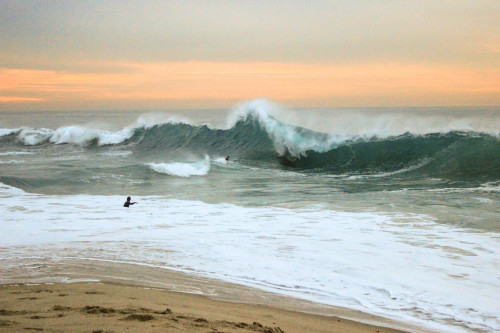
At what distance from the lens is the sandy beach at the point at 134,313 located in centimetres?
320

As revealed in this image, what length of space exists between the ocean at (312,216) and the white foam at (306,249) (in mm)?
26

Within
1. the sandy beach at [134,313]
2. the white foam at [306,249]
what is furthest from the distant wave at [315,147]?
the sandy beach at [134,313]

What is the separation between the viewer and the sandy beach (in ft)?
10.5

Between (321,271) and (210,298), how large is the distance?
5.32ft

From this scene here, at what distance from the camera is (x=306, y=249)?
6.58 m

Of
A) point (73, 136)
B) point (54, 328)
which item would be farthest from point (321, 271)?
point (73, 136)

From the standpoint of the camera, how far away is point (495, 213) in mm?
9273

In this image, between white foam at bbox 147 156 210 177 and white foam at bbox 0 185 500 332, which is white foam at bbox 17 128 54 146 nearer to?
white foam at bbox 147 156 210 177

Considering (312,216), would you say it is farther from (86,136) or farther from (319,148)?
(86,136)

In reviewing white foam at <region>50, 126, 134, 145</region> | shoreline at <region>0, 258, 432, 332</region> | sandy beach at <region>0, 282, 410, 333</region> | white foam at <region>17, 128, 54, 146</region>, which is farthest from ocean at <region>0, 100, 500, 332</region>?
white foam at <region>17, 128, 54, 146</region>

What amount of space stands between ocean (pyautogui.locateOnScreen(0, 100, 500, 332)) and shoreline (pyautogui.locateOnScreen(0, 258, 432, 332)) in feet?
0.43

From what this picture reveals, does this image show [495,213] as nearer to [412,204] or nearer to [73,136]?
[412,204]

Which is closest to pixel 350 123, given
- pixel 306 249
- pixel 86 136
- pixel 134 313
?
pixel 306 249

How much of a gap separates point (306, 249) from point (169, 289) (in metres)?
2.44
